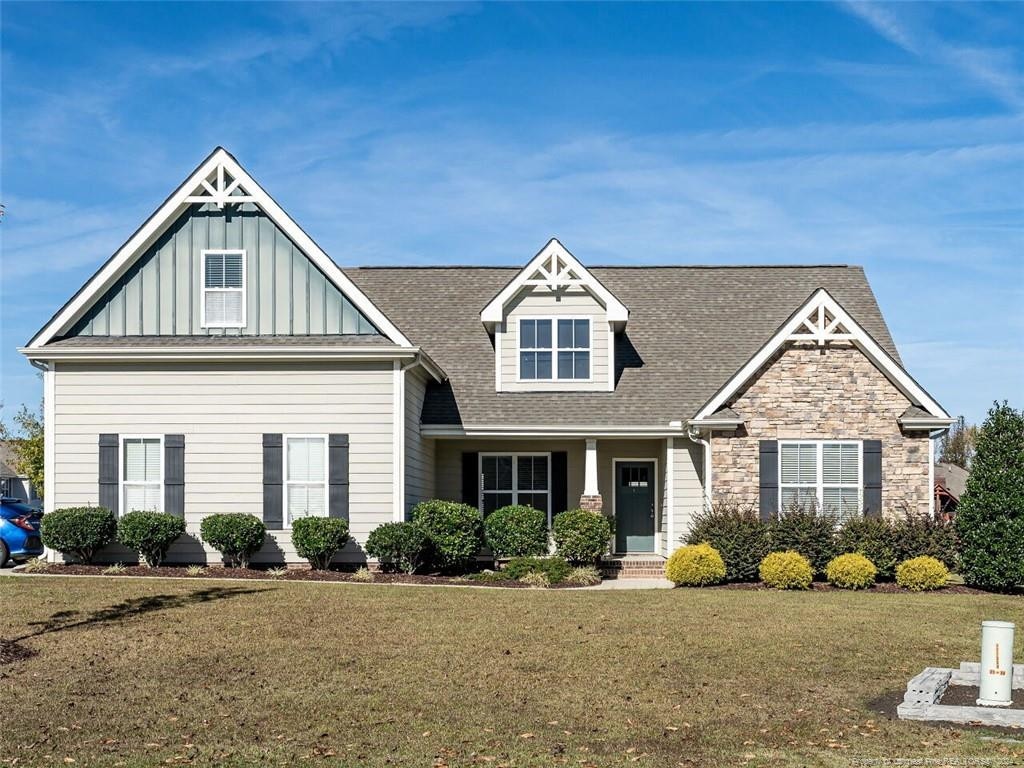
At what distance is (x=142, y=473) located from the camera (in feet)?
69.8

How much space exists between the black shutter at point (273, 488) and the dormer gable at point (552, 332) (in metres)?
5.47

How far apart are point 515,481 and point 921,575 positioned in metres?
8.78

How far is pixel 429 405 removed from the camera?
23984 millimetres

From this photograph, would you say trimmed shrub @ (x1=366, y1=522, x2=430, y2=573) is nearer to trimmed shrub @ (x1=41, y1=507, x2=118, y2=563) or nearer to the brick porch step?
the brick porch step

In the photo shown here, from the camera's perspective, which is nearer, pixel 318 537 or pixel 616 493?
pixel 318 537

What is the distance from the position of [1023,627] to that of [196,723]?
38.3 feet


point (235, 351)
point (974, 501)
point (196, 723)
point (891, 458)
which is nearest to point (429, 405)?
point (235, 351)

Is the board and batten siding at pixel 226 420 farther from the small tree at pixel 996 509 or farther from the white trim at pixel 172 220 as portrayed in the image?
the small tree at pixel 996 509

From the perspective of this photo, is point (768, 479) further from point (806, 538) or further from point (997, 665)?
point (997, 665)

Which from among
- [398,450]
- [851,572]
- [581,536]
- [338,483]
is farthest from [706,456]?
[338,483]

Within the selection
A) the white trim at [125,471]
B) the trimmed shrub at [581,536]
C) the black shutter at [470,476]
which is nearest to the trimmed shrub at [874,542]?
the trimmed shrub at [581,536]

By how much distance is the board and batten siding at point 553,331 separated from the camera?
2422 cm

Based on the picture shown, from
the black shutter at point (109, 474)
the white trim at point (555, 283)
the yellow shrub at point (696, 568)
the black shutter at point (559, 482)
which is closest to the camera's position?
the yellow shrub at point (696, 568)

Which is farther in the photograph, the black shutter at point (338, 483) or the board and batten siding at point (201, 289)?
the board and batten siding at point (201, 289)
